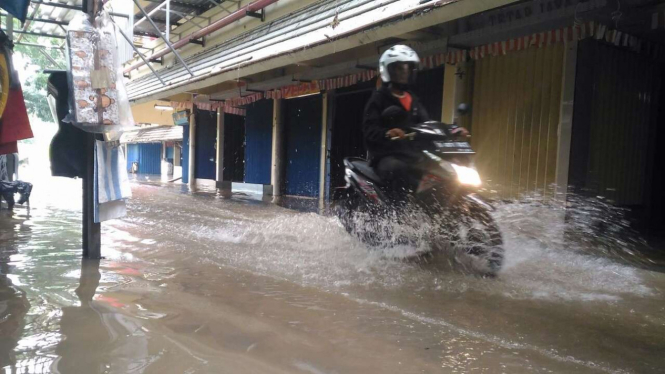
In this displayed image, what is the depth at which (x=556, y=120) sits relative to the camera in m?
6.64

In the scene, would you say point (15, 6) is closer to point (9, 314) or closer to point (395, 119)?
point (9, 314)

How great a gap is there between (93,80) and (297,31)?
6974 mm

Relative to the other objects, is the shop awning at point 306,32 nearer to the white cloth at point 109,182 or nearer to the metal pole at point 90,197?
the metal pole at point 90,197

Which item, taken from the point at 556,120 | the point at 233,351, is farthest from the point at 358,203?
the point at 556,120

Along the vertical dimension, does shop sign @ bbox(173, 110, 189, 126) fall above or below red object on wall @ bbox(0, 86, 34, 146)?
above

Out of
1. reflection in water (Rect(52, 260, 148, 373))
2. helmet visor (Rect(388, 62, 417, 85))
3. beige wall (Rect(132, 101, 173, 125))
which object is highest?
beige wall (Rect(132, 101, 173, 125))

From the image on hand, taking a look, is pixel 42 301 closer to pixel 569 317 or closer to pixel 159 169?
pixel 569 317

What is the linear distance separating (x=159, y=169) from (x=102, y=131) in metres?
29.0

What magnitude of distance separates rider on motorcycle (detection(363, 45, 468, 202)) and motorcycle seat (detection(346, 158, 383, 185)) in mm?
56

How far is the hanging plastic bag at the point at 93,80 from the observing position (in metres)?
3.82

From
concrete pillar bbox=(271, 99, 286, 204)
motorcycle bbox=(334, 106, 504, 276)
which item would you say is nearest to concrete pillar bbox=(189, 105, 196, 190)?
concrete pillar bbox=(271, 99, 286, 204)

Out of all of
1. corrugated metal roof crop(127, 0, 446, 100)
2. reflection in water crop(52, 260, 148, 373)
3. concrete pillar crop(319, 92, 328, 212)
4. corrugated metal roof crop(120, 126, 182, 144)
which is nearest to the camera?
reflection in water crop(52, 260, 148, 373)

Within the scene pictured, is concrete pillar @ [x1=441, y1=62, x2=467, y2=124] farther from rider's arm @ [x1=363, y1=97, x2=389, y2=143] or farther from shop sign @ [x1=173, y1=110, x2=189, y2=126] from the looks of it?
shop sign @ [x1=173, y1=110, x2=189, y2=126]

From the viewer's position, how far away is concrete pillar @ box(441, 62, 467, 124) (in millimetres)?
7887
